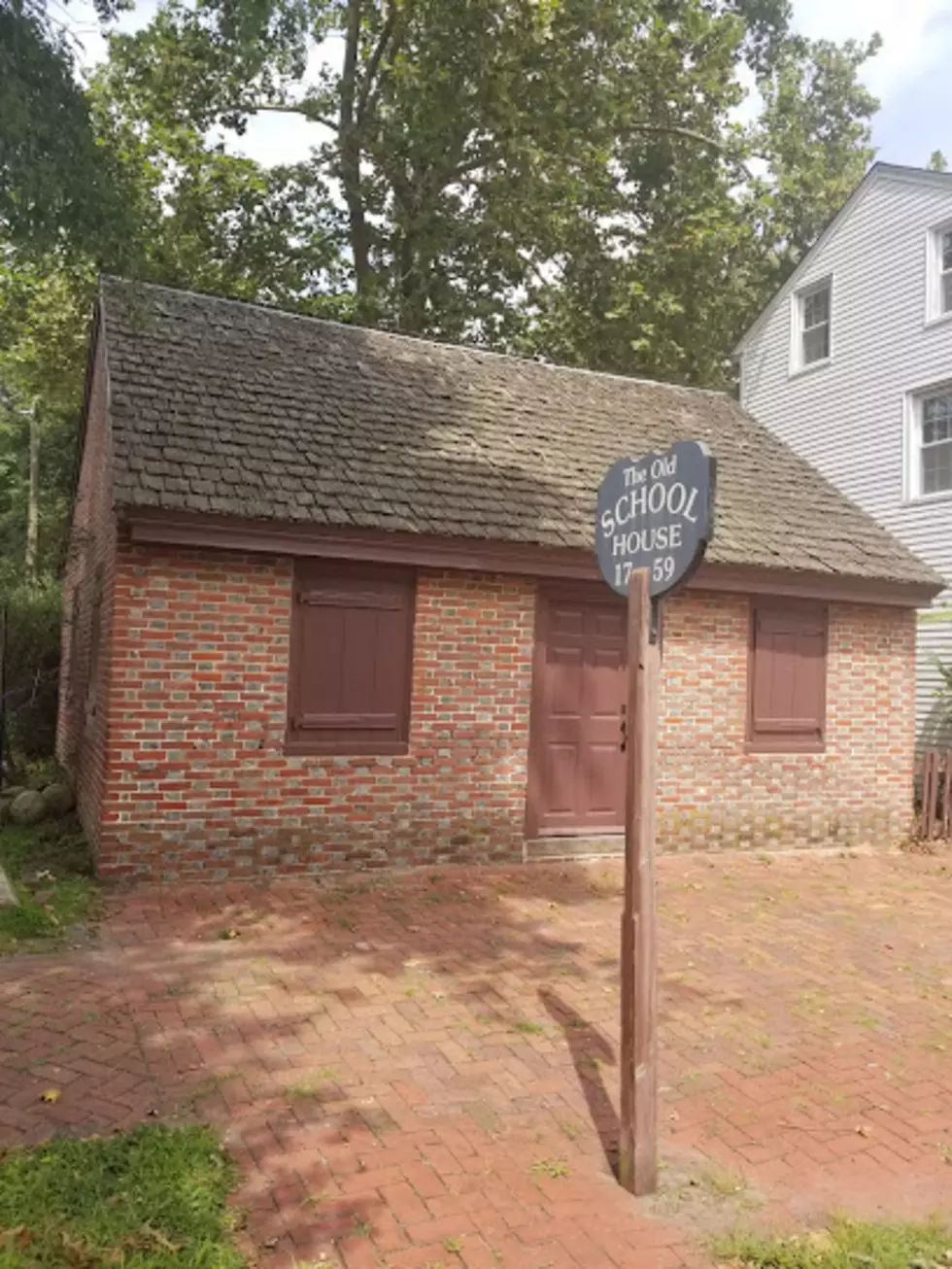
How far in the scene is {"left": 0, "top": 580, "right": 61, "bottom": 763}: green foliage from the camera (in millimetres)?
13844

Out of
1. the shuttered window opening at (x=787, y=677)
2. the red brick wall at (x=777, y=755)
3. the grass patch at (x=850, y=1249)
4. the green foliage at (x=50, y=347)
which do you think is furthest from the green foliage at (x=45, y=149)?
the green foliage at (x=50, y=347)

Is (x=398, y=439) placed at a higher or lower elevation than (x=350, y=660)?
higher

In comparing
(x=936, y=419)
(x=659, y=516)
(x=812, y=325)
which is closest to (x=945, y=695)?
(x=936, y=419)

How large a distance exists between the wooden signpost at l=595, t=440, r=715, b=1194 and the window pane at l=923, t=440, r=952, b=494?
42.0 feet

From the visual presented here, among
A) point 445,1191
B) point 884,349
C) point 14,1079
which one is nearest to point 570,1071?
point 445,1191

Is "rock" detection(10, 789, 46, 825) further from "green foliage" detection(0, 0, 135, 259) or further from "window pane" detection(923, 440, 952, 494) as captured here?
"window pane" detection(923, 440, 952, 494)

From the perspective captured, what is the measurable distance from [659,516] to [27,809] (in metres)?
7.69

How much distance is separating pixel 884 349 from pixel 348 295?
1037cm

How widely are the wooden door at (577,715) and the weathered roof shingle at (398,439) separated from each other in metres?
0.81

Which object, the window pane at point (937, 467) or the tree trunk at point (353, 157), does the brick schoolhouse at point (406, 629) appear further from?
the tree trunk at point (353, 157)

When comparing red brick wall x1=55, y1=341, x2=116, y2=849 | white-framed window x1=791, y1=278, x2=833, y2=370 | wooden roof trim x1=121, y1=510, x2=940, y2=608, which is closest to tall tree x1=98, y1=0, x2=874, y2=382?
white-framed window x1=791, y1=278, x2=833, y2=370

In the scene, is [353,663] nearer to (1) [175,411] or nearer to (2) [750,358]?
(1) [175,411]

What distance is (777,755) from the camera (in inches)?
396

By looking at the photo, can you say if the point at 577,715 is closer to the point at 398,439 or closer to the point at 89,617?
the point at 398,439
